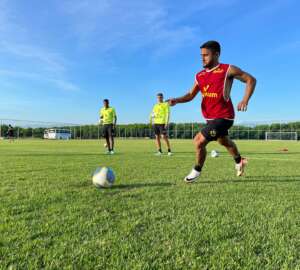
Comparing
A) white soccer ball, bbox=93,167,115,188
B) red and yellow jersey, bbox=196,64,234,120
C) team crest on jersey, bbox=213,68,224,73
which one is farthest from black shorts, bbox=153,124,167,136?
white soccer ball, bbox=93,167,115,188

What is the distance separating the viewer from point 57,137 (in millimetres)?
59062

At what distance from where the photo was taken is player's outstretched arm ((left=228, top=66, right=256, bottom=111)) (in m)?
5.10

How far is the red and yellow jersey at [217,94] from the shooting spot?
212 inches

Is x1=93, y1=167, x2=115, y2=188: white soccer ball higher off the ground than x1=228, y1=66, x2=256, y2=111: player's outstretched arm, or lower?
lower

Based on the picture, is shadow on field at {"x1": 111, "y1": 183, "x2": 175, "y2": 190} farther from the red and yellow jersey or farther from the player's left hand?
the player's left hand

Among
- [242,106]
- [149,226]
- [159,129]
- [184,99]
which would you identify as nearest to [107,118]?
[159,129]

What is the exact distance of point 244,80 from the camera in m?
5.29

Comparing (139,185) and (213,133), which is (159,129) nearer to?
(213,133)

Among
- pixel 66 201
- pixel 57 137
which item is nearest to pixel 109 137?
pixel 66 201

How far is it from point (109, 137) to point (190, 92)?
853 centimetres

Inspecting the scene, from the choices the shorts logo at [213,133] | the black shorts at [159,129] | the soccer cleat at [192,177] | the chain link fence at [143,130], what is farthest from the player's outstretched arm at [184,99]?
the chain link fence at [143,130]

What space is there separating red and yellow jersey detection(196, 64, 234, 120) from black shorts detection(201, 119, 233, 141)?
3.2 inches

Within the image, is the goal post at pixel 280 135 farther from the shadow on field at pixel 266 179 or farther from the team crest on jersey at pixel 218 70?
the team crest on jersey at pixel 218 70

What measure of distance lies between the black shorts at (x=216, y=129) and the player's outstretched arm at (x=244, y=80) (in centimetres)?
41
